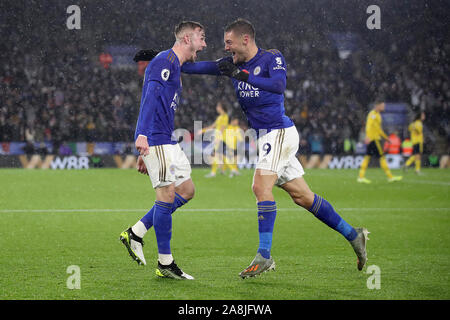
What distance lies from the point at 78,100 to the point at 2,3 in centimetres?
574

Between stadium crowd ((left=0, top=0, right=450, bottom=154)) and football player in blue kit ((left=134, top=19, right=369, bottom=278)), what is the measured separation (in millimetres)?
18978

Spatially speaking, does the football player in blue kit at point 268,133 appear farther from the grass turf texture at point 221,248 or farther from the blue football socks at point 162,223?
the blue football socks at point 162,223

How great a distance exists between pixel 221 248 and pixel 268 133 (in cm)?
163

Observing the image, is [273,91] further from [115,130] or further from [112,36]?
[112,36]

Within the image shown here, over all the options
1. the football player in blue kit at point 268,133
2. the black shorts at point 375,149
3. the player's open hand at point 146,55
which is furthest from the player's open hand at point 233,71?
the black shorts at point 375,149

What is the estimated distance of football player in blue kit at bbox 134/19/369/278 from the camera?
16.8 ft

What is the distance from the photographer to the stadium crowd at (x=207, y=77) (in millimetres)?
24859

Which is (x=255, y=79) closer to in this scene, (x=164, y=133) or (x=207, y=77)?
(x=164, y=133)

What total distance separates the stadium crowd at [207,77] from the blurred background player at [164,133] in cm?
1925

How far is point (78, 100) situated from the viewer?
84.6 ft

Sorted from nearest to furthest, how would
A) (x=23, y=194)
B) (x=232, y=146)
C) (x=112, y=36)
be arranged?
(x=23, y=194)
(x=232, y=146)
(x=112, y=36)

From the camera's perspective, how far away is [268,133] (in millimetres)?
5301

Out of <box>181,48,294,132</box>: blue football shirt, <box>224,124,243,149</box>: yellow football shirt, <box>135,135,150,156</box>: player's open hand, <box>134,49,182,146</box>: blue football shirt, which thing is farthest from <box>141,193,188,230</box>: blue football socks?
<box>224,124,243,149</box>: yellow football shirt
